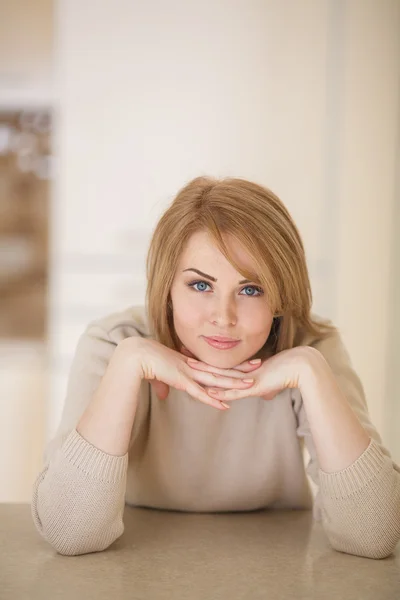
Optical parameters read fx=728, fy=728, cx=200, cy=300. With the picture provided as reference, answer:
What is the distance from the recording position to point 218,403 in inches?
43.4

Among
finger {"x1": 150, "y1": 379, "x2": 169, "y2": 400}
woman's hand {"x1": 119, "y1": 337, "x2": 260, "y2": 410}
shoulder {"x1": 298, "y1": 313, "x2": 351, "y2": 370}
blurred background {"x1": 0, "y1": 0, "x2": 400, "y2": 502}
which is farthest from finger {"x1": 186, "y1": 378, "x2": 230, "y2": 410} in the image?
blurred background {"x1": 0, "y1": 0, "x2": 400, "y2": 502}

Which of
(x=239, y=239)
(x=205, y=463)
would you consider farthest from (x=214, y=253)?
(x=205, y=463)

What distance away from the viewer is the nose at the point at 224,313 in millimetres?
1097

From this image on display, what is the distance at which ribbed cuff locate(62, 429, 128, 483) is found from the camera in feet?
3.38

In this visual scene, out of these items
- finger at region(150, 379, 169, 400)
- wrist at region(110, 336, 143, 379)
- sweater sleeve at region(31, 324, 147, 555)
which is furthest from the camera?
finger at region(150, 379, 169, 400)

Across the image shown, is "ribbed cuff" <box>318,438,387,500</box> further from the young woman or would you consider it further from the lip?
the lip

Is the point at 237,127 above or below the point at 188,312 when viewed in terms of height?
above

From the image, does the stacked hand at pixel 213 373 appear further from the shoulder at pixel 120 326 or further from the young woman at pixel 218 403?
the shoulder at pixel 120 326

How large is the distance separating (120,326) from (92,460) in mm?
308

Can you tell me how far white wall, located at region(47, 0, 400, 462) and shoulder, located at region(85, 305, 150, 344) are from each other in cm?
144

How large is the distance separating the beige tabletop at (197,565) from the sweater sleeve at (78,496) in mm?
21

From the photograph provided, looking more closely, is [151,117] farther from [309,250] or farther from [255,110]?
[309,250]

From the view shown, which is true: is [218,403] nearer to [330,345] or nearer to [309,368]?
[309,368]

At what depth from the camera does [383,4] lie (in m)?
2.71
